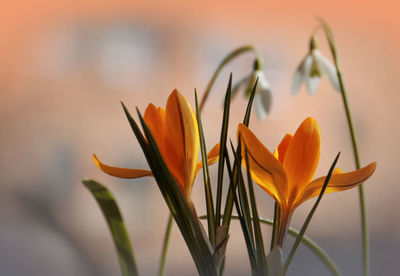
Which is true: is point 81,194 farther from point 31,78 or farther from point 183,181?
point 183,181

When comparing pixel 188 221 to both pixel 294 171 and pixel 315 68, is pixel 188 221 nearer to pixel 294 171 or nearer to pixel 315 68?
pixel 294 171

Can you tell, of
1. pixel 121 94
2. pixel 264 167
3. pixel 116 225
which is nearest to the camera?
pixel 264 167

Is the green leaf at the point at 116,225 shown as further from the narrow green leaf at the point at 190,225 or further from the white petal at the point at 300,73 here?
the white petal at the point at 300,73

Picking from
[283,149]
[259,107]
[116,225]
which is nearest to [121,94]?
[259,107]

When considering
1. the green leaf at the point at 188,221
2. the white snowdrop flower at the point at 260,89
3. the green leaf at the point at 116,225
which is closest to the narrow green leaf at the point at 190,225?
the green leaf at the point at 188,221

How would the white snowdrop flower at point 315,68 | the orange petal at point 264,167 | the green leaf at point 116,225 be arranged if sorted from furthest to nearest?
1. the white snowdrop flower at point 315,68
2. the green leaf at point 116,225
3. the orange petal at point 264,167
